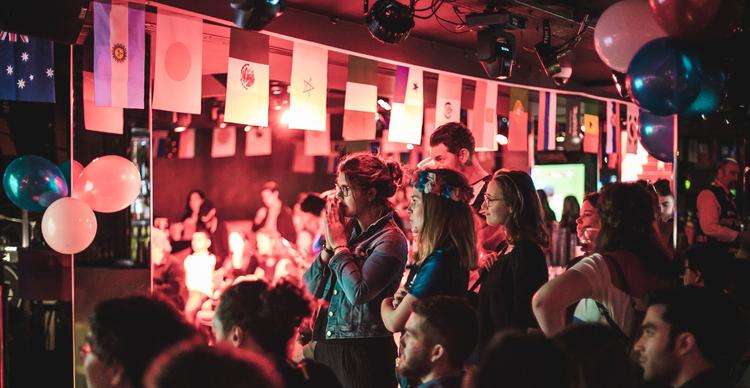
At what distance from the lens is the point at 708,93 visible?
3.94 metres

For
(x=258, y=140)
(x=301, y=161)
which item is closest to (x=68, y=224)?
(x=258, y=140)

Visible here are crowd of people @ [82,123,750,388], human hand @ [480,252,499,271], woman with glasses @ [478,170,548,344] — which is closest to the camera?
crowd of people @ [82,123,750,388]

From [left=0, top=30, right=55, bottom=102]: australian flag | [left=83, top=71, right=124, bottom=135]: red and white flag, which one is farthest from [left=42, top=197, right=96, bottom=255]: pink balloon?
[left=83, top=71, right=124, bottom=135]: red and white flag

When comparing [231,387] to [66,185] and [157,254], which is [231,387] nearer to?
[66,185]

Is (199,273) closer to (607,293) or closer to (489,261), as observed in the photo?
(489,261)

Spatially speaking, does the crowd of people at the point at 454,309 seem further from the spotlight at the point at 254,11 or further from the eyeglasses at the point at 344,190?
the spotlight at the point at 254,11

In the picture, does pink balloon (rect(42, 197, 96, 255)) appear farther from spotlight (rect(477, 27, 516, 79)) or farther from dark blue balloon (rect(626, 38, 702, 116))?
dark blue balloon (rect(626, 38, 702, 116))

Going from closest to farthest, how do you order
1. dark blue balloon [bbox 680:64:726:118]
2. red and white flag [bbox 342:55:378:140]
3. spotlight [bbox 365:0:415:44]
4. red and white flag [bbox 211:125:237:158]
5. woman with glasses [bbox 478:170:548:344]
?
woman with glasses [bbox 478:170:548:344]
dark blue balloon [bbox 680:64:726:118]
spotlight [bbox 365:0:415:44]
red and white flag [bbox 342:55:378:140]
red and white flag [bbox 211:125:237:158]

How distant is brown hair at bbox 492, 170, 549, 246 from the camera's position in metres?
3.11

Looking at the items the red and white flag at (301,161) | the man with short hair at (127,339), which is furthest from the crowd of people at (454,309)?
the red and white flag at (301,161)

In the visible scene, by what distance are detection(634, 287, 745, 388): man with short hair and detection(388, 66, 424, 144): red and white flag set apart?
12.3ft

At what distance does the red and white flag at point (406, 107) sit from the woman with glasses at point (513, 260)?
2806 mm

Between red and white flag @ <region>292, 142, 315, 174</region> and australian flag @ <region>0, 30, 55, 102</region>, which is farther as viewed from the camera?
red and white flag @ <region>292, 142, 315, 174</region>

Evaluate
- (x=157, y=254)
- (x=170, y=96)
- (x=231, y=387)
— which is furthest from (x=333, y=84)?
(x=231, y=387)
